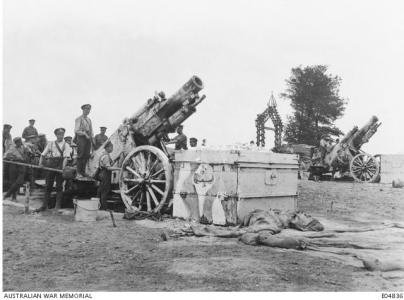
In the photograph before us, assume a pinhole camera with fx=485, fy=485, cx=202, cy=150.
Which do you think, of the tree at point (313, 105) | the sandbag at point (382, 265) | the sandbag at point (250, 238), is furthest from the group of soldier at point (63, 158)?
the tree at point (313, 105)

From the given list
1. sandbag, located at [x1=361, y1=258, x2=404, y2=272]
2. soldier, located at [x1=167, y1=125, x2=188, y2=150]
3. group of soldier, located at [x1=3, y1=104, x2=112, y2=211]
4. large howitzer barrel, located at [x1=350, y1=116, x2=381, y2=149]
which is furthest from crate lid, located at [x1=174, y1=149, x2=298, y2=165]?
large howitzer barrel, located at [x1=350, y1=116, x2=381, y2=149]

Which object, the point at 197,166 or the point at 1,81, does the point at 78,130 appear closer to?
the point at 197,166

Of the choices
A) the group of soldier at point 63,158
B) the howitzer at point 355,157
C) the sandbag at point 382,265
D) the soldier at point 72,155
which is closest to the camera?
the sandbag at point 382,265

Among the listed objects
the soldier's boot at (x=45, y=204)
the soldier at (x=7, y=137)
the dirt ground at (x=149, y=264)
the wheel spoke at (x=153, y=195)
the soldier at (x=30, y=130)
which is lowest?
the dirt ground at (x=149, y=264)

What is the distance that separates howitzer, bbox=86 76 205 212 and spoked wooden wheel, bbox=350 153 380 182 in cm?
1132

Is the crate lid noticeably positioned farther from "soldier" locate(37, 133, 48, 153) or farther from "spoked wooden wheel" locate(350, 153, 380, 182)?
"spoked wooden wheel" locate(350, 153, 380, 182)

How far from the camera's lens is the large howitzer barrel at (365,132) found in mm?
19883

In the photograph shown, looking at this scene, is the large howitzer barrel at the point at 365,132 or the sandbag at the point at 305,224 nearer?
the sandbag at the point at 305,224

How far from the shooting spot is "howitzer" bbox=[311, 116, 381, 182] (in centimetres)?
1941

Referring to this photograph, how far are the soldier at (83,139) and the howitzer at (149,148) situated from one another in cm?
24

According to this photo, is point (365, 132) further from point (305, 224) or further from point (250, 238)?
point (250, 238)

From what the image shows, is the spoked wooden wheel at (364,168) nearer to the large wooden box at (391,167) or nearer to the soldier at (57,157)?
the large wooden box at (391,167)

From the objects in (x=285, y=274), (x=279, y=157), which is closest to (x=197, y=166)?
(x=279, y=157)

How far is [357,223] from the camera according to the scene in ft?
31.1
